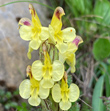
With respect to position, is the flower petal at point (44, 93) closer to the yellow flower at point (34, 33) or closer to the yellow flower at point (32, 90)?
the yellow flower at point (32, 90)

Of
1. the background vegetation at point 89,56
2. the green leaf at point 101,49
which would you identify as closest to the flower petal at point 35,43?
the background vegetation at point 89,56

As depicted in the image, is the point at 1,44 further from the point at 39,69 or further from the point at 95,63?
the point at 95,63

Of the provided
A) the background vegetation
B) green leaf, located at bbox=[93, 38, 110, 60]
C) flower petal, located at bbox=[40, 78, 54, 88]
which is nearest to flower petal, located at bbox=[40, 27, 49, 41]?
flower petal, located at bbox=[40, 78, 54, 88]

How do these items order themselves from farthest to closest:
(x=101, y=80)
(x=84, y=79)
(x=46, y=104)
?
1. (x=84, y=79)
2. (x=101, y=80)
3. (x=46, y=104)

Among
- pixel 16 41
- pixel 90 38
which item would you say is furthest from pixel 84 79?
pixel 16 41

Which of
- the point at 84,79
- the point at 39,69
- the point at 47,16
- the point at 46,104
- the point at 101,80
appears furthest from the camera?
the point at 47,16

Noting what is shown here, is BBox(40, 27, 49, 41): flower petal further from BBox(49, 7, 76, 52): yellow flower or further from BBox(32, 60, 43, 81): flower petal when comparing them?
BBox(32, 60, 43, 81): flower petal
